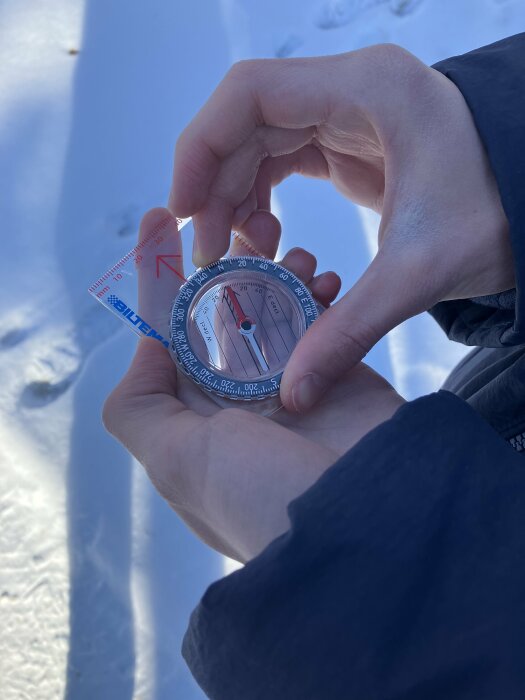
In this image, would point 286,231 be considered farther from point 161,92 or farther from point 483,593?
point 483,593

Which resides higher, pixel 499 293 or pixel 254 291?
pixel 254 291

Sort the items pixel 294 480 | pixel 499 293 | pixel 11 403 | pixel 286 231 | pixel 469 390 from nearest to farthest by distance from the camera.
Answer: pixel 294 480 → pixel 499 293 → pixel 469 390 → pixel 11 403 → pixel 286 231

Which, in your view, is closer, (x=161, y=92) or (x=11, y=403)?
(x=11, y=403)

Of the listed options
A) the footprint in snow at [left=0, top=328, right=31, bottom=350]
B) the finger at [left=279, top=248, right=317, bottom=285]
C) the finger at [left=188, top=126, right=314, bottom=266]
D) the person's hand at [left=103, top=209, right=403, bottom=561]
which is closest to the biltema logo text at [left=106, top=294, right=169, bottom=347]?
the person's hand at [left=103, top=209, right=403, bottom=561]

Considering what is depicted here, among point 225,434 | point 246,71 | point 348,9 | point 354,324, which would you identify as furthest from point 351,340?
point 348,9

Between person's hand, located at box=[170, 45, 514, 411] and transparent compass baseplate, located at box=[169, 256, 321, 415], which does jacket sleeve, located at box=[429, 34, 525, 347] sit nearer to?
person's hand, located at box=[170, 45, 514, 411]

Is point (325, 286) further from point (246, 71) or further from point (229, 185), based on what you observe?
point (246, 71)

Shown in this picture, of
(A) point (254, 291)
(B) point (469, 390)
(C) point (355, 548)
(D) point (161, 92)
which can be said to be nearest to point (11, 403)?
(A) point (254, 291)
